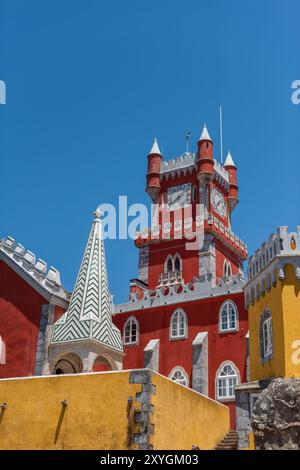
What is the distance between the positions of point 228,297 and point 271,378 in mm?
12284

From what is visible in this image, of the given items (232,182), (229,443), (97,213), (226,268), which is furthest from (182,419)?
(232,182)

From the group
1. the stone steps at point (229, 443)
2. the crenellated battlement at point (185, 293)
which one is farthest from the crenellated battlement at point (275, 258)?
the crenellated battlement at point (185, 293)

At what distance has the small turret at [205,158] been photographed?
39.9 metres

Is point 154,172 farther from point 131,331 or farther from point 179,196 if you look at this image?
point 131,331

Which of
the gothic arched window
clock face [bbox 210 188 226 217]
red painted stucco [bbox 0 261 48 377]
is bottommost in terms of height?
red painted stucco [bbox 0 261 48 377]

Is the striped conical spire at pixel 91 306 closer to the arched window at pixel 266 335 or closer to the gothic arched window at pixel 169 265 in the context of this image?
the arched window at pixel 266 335

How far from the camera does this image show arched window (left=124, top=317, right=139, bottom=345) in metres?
31.8

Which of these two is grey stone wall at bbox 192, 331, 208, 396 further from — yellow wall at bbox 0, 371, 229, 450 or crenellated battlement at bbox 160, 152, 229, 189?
crenellated battlement at bbox 160, 152, 229, 189

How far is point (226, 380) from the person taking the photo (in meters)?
28.5

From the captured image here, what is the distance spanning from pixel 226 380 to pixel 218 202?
52.2 ft

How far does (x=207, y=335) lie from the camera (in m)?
29.6

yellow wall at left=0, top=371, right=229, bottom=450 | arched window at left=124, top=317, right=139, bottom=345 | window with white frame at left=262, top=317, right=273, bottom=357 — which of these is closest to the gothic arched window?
arched window at left=124, top=317, right=139, bottom=345

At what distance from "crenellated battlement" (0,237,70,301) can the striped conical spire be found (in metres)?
3.55

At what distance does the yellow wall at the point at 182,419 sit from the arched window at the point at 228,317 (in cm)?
1021
